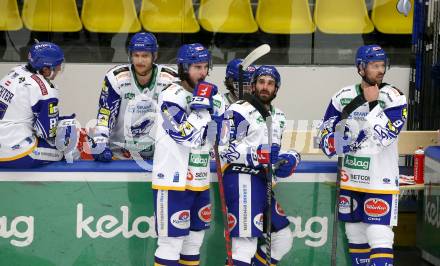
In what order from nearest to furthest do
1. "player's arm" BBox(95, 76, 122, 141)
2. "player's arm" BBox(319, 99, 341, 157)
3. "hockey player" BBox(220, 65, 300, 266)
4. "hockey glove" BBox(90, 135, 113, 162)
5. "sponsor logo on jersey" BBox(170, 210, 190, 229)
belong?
1. "sponsor logo on jersey" BBox(170, 210, 190, 229)
2. "hockey player" BBox(220, 65, 300, 266)
3. "player's arm" BBox(319, 99, 341, 157)
4. "hockey glove" BBox(90, 135, 113, 162)
5. "player's arm" BBox(95, 76, 122, 141)

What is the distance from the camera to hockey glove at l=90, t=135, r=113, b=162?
16.8ft

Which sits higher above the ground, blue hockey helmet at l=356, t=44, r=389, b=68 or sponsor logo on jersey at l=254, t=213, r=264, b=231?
blue hockey helmet at l=356, t=44, r=389, b=68

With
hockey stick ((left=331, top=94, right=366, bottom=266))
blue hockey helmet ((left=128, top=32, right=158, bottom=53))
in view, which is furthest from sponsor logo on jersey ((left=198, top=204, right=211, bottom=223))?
blue hockey helmet ((left=128, top=32, right=158, bottom=53))

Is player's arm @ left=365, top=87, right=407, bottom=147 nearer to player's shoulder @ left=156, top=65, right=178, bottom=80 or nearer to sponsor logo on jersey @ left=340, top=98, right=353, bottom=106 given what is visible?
sponsor logo on jersey @ left=340, top=98, right=353, bottom=106

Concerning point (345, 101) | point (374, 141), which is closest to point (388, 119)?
point (374, 141)

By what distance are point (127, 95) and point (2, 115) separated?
737 mm

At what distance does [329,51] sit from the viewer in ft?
23.0

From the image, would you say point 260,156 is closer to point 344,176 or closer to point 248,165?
point 248,165

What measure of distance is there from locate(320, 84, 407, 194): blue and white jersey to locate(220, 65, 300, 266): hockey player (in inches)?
12.2

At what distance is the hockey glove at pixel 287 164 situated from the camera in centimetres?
488

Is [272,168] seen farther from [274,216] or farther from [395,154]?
[395,154]

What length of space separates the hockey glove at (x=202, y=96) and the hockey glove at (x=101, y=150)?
0.73 meters

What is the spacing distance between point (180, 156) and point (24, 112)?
87 centimetres

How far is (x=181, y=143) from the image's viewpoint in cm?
466
